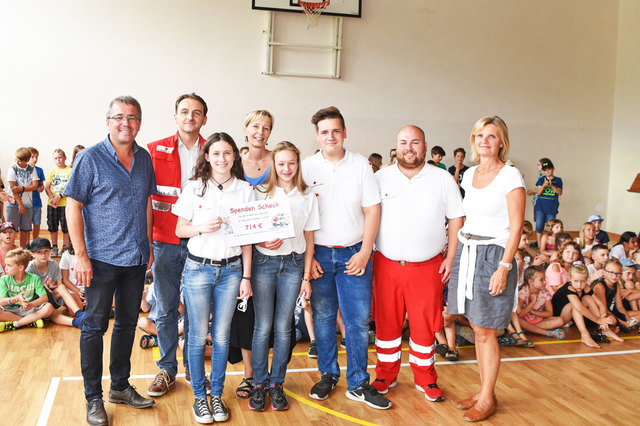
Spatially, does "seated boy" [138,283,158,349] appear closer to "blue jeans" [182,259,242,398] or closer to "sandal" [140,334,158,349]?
"sandal" [140,334,158,349]

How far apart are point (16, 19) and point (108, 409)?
9169mm

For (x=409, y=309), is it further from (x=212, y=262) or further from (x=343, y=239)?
(x=212, y=262)

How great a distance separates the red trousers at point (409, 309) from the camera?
3.71 metres

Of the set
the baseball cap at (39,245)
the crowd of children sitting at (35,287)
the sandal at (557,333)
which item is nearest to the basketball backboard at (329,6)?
the crowd of children sitting at (35,287)

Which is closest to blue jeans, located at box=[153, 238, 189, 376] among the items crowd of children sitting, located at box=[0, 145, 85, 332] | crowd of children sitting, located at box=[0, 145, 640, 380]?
crowd of children sitting, located at box=[0, 145, 640, 380]

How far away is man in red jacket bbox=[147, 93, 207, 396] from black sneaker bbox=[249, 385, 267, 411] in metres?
0.61

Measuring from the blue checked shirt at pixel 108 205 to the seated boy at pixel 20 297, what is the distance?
99.6 inches

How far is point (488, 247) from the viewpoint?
11.3ft

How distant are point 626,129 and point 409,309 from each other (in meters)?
11.7

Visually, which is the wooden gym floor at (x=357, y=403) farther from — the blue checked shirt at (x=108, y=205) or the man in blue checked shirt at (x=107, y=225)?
the blue checked shirt at (x=108, y=205)

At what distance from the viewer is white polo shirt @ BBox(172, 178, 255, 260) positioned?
10.9 ft

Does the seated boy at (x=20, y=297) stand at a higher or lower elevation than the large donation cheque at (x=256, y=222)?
lower

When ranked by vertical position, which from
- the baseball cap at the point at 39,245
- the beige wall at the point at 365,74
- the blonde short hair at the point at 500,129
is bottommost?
the baseball cap at the point at 39,245

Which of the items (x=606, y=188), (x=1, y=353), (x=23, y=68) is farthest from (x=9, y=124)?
(x=606, y=188)
